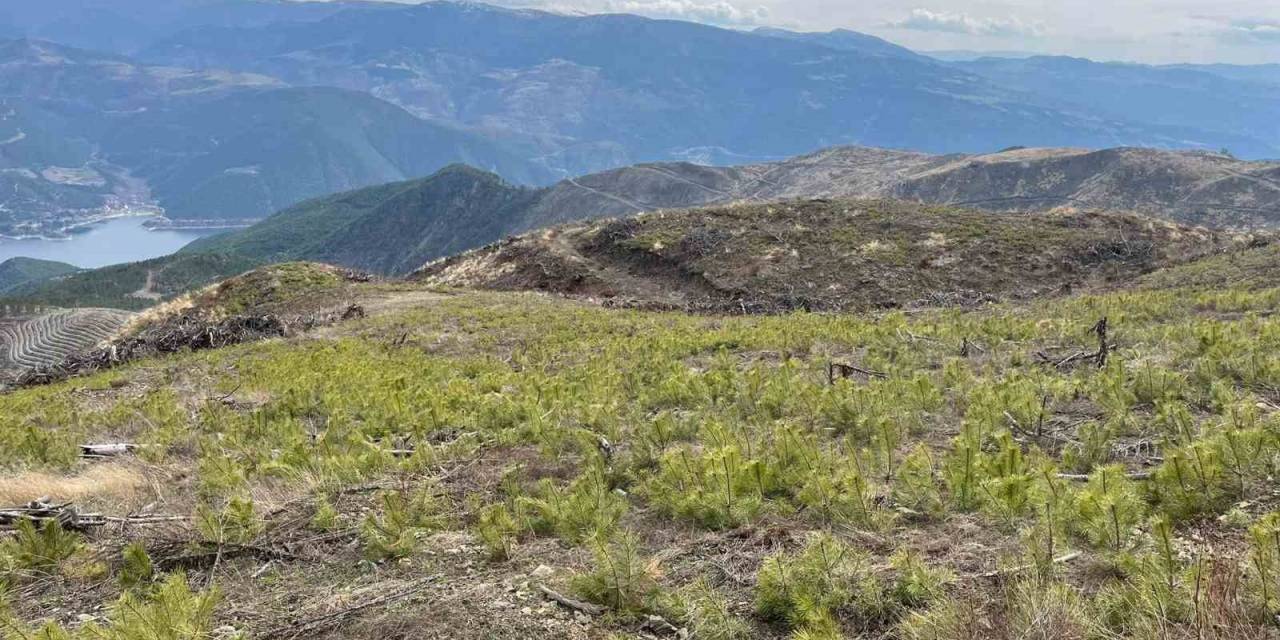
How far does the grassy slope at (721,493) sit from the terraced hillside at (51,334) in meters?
42.9

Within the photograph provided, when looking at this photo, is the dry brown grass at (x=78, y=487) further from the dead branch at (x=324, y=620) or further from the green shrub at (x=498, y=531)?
the green shrub at (x=498, y=531)

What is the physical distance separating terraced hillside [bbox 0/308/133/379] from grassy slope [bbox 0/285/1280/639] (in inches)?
1687

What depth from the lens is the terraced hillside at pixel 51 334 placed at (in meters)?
45.0

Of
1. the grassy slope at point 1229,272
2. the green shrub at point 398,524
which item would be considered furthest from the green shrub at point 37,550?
the grassy slope at point 1229,272

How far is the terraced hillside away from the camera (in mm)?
45050

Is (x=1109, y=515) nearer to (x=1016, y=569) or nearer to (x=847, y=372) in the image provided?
(x=1016, y=569)

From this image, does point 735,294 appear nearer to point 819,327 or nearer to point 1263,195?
point 819,327

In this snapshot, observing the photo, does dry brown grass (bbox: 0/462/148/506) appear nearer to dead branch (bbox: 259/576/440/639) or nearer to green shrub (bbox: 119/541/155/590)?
green shrub (bbox: 119/541/155/590)

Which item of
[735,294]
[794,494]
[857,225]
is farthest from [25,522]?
[857,225]

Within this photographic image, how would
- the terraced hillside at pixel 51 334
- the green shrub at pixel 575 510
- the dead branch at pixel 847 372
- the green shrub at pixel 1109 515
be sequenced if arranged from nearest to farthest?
the green shrub at pixel 1109 515, the green shrub at pixel 575 510, the dead branch at pixel 847 372, the terraced hillside at pixel 51 334

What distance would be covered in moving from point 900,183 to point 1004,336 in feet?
320

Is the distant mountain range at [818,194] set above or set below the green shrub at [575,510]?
below

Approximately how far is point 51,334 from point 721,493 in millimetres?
63509

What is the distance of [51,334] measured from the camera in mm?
51625
